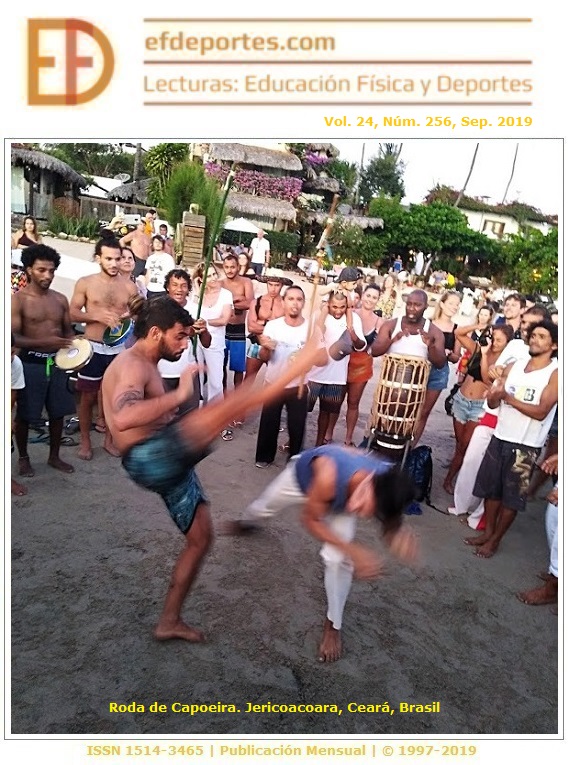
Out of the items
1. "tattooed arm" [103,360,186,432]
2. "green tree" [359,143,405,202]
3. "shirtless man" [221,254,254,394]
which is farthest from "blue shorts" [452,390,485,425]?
"tattooed arm" [103,360,186,432]

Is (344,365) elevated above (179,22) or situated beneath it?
situated beneath

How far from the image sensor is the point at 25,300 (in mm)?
3150

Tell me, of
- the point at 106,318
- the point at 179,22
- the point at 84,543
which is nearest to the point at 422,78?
the point at 179,22

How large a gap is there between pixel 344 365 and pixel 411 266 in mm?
2073

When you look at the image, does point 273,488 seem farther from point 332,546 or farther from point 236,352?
point 236,352

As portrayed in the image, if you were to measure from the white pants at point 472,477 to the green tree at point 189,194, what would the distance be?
103 inches

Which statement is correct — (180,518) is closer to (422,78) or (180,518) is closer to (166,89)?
(166,89)

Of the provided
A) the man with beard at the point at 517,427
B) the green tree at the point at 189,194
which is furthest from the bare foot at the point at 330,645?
the green tree at the point at 189,194

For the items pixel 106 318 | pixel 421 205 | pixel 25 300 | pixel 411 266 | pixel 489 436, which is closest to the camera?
pixel 25 300

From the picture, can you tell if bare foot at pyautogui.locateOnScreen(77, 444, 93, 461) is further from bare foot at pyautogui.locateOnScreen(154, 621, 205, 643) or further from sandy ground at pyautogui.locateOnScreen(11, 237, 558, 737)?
bare foot at pyautogui.locateOnScreen(154, 621, 205, 643)

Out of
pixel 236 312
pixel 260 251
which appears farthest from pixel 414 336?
pixel 260 251

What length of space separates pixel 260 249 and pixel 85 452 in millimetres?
4292

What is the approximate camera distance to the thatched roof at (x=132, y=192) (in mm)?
5863

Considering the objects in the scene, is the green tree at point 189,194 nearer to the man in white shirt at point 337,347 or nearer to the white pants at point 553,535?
the man in white shirt at point 337,347
